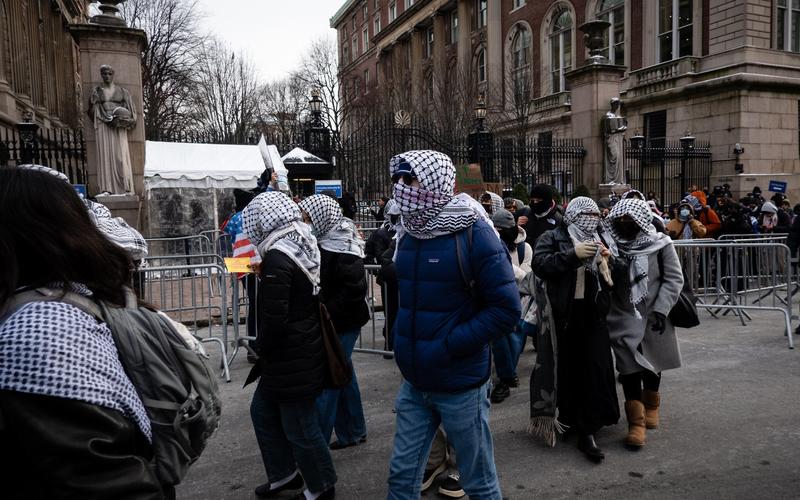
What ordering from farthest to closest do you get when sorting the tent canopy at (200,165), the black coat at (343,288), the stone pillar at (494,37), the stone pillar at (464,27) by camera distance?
1. the stone pillar at (464,27)
2. the stone pillar at (494,37)
3. the tent canopy at (200,165)
4. the black coat at (343,288)

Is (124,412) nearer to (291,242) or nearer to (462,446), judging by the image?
(462,446)

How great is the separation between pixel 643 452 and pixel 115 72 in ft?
41.2

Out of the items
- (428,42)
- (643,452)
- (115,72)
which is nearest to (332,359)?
(643,452)

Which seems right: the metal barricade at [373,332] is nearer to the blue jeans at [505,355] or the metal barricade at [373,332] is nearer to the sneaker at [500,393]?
the blue jeans at [505,355]

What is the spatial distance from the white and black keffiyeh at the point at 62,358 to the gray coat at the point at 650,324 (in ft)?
12.7

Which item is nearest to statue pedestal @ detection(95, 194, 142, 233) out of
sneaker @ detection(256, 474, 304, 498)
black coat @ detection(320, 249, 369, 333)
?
black coat @ detection(320, 249, 369, 333)

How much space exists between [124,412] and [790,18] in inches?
1260

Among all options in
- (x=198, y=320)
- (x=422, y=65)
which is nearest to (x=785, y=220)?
(x=198, y=320)

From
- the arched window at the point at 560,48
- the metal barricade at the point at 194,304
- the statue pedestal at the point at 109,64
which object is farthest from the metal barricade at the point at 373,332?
the arched window at the point at 560,48

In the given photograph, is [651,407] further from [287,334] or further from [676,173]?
[676,173]

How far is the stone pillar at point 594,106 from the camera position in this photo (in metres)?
17.3

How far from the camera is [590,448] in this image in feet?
14.1

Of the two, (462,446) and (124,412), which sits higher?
(124,412)

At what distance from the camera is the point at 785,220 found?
13.8 meters
